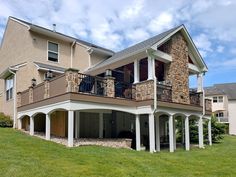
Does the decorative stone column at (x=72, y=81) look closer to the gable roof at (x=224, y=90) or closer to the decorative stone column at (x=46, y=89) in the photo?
the decorative stone column at (x=46, y=89)

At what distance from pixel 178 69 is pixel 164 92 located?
2495mm

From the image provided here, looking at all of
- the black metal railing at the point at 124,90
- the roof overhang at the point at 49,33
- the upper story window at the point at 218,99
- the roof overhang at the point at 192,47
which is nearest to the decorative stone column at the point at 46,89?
the black metal railing at the point at 124,90

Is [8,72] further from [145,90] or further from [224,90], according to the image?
[224,90]

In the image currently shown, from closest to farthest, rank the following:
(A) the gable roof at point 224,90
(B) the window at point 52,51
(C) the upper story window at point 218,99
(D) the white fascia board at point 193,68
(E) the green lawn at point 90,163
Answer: (E) the green lawn at point 90,163 → (D) the white fascia board at point 193,68 → (B) the window at point 52,51 → (A) the gable roof at point 224,90 → (C) the upper story window at point 218,99

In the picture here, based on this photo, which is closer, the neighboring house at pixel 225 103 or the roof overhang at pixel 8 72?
the roof overhang at pixel 8 72

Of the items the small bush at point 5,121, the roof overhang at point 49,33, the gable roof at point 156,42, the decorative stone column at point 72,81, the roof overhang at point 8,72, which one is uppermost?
the roof overhang at point 49,33

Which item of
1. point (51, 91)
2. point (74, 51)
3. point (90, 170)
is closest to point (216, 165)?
point (90, 170)

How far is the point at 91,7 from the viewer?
1783 cm

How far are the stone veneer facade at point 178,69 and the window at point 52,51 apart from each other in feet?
29.1

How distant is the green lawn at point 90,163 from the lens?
9633 millimetres

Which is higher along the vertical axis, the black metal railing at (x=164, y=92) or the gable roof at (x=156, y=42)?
the gable roof at (x=156, y=42)

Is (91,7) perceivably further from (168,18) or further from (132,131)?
(132,131)

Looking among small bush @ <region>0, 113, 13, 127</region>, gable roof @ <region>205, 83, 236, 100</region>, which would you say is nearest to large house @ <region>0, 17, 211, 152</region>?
small bush @ <region>0, 113, 13, 127</region>

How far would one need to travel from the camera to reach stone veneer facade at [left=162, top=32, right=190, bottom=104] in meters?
18.5
